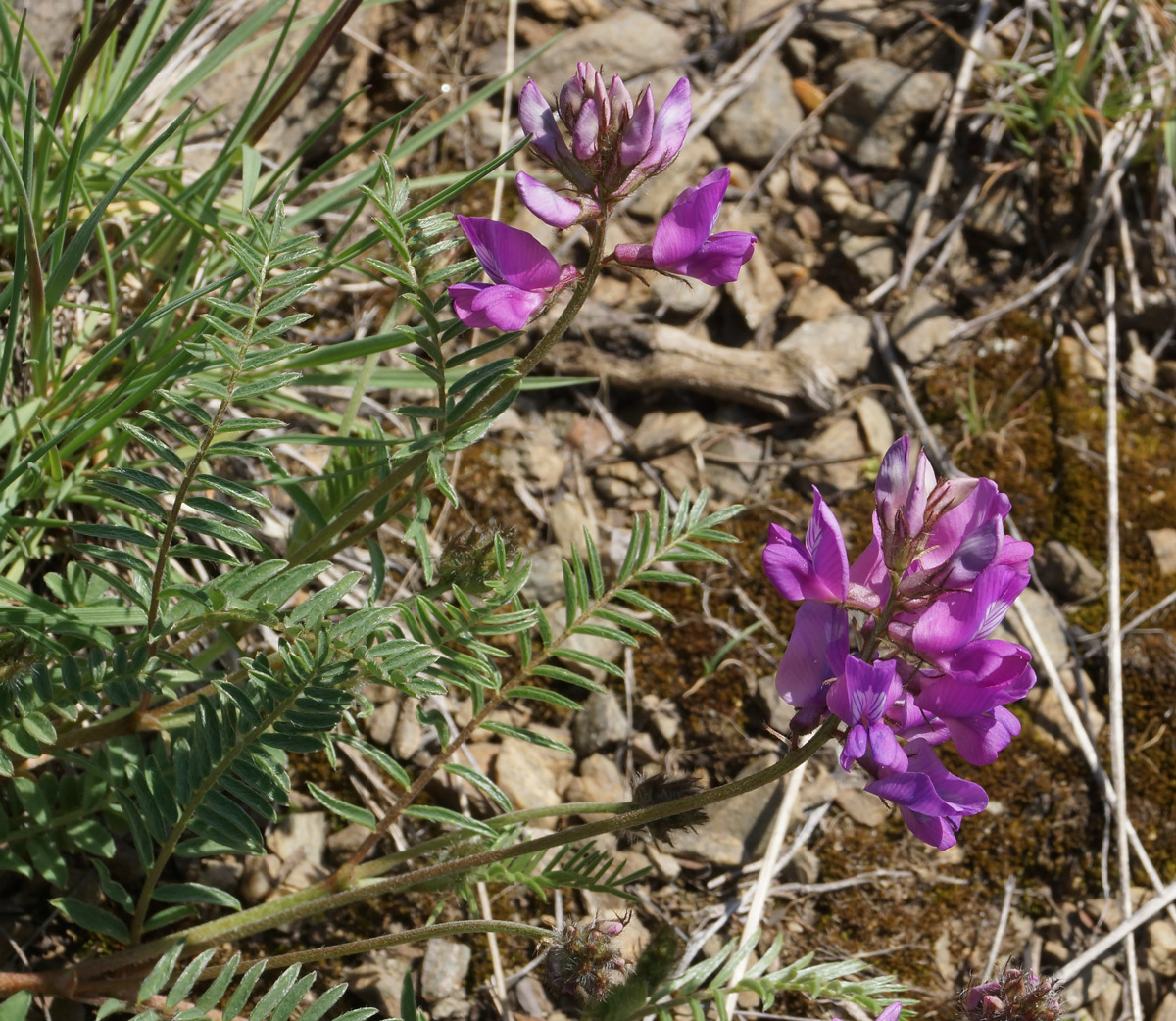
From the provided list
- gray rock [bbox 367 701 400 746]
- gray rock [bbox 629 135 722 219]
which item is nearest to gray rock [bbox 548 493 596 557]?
gray rock [bbox 367 701 400 746]

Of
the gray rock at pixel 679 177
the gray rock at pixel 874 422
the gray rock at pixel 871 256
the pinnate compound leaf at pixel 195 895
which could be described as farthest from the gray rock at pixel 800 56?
the pinnate compound leaf at pixel 195 895

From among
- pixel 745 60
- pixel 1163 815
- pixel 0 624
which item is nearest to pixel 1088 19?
pixel 745 60

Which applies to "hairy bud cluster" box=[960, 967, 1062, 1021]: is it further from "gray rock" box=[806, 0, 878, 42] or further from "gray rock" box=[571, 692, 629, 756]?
"gray rock" box=[806, 0, 878, 42]

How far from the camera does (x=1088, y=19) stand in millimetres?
4195

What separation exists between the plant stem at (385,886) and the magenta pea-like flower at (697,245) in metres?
0.73

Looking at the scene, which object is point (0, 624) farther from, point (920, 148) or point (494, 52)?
point (920, 148)

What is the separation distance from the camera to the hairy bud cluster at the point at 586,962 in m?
2.01

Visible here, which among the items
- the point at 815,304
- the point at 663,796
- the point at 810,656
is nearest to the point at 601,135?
the point at 810,656

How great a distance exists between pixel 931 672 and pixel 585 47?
10.4ft

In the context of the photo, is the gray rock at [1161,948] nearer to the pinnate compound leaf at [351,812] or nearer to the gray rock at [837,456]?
the gray rock at [837,456]

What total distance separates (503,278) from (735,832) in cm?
168

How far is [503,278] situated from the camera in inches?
70.6

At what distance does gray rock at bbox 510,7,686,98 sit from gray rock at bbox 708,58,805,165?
0.86 feet

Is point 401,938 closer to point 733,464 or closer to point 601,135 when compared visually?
point 601,135
